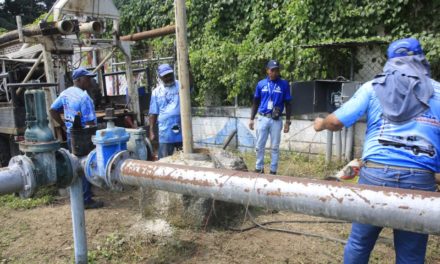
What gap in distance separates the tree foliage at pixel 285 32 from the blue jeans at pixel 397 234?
4391 mm

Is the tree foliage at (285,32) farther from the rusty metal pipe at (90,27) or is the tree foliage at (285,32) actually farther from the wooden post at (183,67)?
the wooden post at (183,67)

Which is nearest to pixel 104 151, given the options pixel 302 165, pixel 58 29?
pixel 58 29

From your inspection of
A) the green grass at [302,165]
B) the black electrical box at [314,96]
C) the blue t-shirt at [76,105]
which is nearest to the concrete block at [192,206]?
the blue t-shirt at [76,105]

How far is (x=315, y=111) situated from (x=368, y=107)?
4017 mm

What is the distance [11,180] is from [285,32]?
251 inches

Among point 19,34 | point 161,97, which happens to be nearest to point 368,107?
point 161,97

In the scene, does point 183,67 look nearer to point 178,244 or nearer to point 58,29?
point 178,244

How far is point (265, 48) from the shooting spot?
7531mm

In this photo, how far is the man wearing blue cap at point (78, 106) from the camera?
469 cm

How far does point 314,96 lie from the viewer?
252 inches

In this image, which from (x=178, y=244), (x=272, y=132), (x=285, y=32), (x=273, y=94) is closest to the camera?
(x=178, y=244)

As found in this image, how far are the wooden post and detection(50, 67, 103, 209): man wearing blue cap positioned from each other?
1.35m

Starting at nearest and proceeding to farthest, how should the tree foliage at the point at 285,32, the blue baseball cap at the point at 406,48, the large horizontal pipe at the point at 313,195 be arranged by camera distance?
the large horizontal pipe at the point at 313,195 < the blue baseball cap at the point at 406,48 < the tree foliage at the point at 285,32

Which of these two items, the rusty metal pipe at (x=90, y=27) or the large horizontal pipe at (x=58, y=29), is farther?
the rusty metal pipe at (x=90, y=27)
